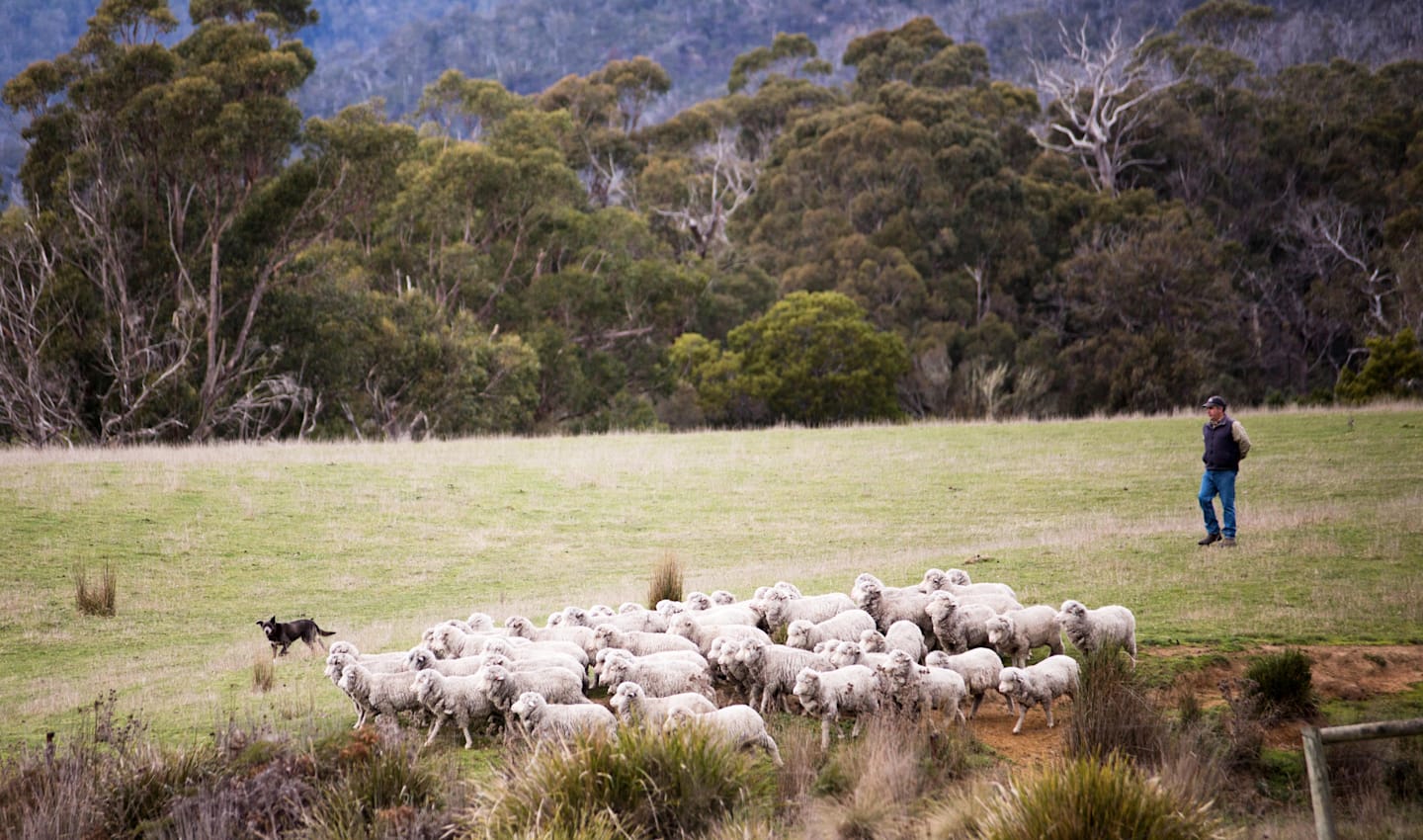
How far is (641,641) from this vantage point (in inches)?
400

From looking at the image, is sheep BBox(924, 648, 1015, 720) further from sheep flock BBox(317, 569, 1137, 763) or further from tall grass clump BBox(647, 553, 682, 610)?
tall grass clump BBox(647, 553, 682, 610)

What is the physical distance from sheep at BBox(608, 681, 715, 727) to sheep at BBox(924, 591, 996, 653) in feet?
9.45

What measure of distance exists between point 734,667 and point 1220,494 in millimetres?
10121

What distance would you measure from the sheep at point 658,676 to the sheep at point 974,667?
6.15 feet

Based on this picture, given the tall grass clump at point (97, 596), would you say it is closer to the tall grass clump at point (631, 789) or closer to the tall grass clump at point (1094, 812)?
the tall grass clump at point (631, 789)

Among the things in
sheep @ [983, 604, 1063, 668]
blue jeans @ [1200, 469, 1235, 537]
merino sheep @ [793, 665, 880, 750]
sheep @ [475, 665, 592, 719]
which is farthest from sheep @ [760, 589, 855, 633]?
blue jeans @ [1200, 469, 1235, 537]

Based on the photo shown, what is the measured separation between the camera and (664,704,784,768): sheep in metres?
7.84

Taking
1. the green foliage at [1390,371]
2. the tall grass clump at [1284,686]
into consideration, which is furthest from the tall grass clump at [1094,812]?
the green foliage at [1390,371]

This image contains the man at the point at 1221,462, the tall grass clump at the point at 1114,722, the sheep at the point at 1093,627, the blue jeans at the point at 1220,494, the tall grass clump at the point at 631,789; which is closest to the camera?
the tall grass clump at the point at 631,789

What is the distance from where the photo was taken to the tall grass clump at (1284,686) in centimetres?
935

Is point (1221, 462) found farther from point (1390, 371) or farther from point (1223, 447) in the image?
point (1390, 371)

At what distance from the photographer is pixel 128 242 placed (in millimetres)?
35031

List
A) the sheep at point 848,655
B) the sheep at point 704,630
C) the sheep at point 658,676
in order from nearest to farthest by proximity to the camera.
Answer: the sheep at point 658,676
the sheep at point 848,655
the sheep at point 704,630

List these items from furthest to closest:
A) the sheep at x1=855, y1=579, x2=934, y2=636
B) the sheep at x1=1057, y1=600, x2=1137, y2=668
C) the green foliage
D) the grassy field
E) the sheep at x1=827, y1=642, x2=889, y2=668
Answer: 1. the green foliage
2. the grassy field
3. the sheep at x1=855, y1=579, x2=934, y2=636
4. the sheep at x1=1057, y1=600, x2=1137, y2=668
5. the sheep at x1=827, y1=642, x2=889, y2=668
